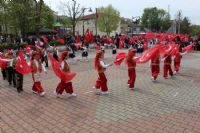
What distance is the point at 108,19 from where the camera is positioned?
76375mm

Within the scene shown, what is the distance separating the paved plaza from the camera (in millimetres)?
7070

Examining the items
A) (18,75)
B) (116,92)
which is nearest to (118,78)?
(116,92)

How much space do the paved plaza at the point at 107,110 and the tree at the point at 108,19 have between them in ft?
212

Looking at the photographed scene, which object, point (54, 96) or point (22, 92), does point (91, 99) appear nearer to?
point (54, 96)

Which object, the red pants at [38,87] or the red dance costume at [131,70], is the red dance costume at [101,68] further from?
the red pants at [38,87]

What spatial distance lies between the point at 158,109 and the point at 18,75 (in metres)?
→ 5.40

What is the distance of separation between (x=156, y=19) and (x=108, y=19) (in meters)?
27.0

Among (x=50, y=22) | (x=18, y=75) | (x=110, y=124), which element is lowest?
(x=110, y=124)

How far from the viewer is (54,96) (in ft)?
33.3

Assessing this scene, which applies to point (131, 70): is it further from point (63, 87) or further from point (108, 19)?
→ point (108, 19)

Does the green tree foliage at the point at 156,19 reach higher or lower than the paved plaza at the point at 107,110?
higher

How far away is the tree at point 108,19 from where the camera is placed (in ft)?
250

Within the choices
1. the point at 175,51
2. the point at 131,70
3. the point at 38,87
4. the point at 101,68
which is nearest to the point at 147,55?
the point at 131,70

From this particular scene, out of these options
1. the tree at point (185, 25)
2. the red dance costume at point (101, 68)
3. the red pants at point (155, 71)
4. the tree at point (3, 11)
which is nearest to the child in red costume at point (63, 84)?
the red dance costume at point (101, 68)
